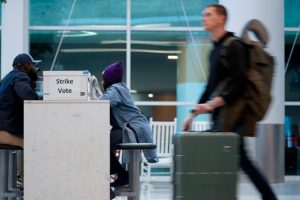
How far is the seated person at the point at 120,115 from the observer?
708 cm

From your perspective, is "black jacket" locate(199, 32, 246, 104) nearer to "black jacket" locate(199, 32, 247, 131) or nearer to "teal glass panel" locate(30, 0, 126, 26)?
"black jacket" locate(199, 32, 247, 131)

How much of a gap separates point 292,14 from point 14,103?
8.08m

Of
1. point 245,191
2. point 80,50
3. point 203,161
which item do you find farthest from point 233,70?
point 80,50

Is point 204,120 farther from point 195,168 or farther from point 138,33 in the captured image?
point 195,168

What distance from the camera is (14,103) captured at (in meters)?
6.89

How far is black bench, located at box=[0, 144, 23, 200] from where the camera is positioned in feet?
22.1

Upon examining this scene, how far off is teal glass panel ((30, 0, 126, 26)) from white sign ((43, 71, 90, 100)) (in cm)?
686

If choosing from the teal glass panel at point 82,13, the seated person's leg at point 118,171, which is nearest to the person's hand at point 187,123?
the seated person's leg at point 118,171

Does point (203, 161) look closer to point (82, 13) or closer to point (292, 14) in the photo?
point (82, 13)

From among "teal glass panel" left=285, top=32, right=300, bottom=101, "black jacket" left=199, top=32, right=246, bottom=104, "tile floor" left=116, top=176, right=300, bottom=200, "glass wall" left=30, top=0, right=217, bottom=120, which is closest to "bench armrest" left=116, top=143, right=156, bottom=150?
"black jacket" left=199, top=32, right=246, bottom=104

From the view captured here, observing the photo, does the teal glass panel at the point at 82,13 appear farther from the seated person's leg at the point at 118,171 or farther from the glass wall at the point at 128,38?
the seated person's leg at the point at 118,171

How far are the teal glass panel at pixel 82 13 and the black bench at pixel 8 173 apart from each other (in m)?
6.34

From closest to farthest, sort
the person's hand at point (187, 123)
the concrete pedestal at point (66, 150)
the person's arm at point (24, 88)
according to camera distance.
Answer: the person's hand at point (187, 123) < the concrete pedestal at point (66, 150) < the person's arm at point (24, 88)

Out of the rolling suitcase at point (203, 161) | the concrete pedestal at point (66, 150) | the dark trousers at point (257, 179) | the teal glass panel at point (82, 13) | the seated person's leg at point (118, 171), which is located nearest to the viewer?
the rolling suitcase at point (203, 161)
